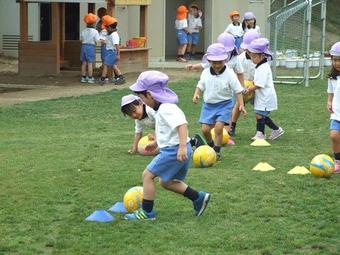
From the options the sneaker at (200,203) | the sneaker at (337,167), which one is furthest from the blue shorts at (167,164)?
Answer: the sneaker at (337,167)

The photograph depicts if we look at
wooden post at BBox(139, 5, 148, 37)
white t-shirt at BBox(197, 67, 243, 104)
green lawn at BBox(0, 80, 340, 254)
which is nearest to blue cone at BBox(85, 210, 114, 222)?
green lawn at BBox(0, 80, 340, 254)

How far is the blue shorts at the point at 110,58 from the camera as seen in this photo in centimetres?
2020

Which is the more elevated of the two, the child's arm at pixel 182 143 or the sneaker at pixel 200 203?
the child's arm at pixel 182 143

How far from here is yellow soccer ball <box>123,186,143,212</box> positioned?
7266 mm

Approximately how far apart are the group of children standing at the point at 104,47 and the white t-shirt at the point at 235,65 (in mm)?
8289

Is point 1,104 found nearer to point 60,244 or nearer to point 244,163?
point 244,163

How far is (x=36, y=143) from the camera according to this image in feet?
37.5

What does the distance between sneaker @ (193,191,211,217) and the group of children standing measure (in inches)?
519

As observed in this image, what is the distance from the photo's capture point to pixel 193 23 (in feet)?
89.2

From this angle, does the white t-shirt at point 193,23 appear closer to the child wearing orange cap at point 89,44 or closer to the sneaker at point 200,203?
the child wearing orange cap at point 89,44

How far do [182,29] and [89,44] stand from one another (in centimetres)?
677

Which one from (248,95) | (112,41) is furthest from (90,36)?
(248,95)

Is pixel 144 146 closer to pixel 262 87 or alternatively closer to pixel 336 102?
pixel 262 87

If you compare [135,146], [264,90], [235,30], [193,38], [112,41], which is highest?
[235,30]
